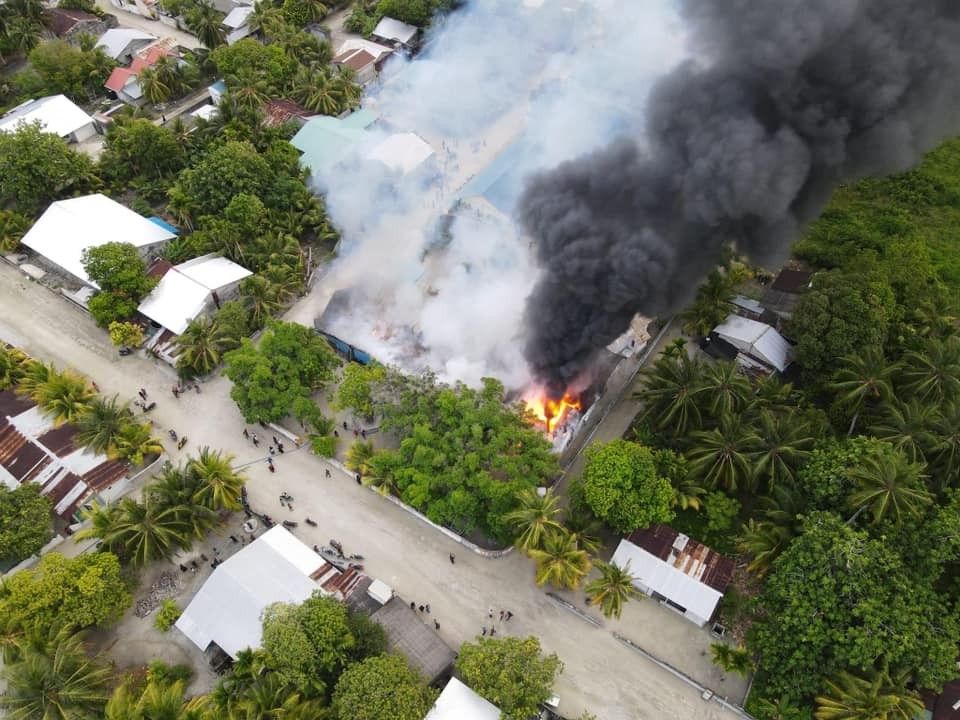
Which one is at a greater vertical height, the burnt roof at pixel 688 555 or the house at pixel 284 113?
the house at pixel 284 113

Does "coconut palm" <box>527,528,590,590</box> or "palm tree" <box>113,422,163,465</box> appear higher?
"coconut palm" <box>527,528,590,590</box>

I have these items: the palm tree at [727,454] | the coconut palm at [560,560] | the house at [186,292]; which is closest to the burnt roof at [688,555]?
the coconut palm at [560,560]

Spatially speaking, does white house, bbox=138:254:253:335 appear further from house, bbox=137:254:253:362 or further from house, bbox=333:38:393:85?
house, bbox=333:38:393:85

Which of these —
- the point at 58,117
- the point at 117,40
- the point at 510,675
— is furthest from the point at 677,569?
the point at 117,40

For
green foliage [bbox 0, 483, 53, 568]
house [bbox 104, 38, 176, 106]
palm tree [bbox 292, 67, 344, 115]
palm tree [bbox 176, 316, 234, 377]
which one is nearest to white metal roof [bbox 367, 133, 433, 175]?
palm tree [bbox 292, 67, 344, 115]

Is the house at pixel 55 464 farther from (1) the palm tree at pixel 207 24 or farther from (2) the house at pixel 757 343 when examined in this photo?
(1) the palm tree at pixel 207 24

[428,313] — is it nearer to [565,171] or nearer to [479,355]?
[479,355]

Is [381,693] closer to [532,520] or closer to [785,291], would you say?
[532,520]
